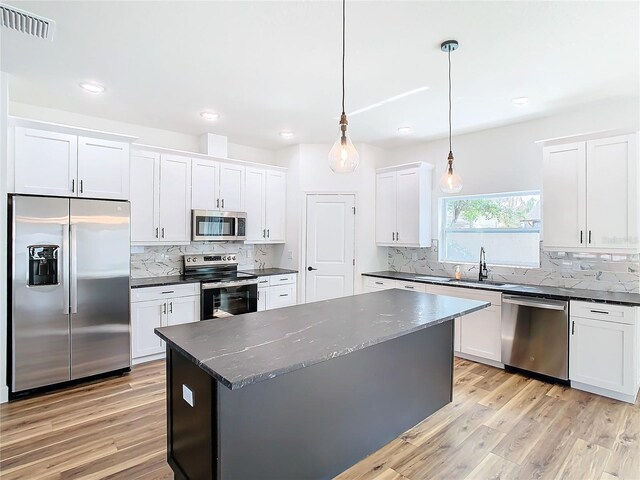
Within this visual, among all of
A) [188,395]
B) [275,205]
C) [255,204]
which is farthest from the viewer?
[275,205]

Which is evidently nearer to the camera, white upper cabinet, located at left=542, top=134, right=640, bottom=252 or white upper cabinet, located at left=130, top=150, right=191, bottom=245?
white upper cabinet, located at left=542, top=134, right=640, bottom=252

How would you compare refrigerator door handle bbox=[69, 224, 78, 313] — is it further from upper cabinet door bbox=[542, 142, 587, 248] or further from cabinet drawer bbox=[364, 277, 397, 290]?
upper cabinet door bbox=[542, 142, 587, 248]

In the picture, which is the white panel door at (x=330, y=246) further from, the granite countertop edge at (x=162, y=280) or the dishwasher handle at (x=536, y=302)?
the dishwasher handle at (x=536, y=302)

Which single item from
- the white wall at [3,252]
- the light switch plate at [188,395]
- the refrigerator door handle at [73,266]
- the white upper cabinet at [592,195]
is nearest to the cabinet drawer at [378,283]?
the white upper cabinet at [592,195]

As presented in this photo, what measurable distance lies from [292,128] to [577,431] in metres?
4.06

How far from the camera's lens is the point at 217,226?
4.65 meters

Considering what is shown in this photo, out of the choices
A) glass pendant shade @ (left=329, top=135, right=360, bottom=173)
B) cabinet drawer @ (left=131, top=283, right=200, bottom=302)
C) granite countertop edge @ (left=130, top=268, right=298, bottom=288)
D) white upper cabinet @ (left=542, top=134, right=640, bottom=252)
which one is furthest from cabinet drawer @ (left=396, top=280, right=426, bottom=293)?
glass pendant shade @ (left=329, top=135, right=360, bottom=173)

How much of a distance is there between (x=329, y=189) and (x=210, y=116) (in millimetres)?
1921

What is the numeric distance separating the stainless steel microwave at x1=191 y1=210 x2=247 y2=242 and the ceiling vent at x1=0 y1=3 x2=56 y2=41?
2381 millimetres

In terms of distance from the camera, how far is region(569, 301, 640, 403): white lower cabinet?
3.01 m

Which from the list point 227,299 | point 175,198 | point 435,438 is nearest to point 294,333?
point 435,438

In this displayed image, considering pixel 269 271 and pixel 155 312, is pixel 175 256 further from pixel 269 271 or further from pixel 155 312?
pixel 269 271

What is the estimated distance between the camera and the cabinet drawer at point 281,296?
4.90 meters

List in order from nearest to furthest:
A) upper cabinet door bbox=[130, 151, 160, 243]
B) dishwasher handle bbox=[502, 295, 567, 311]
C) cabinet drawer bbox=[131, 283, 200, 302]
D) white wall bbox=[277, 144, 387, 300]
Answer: dishwasher handle bbox=[502, 295, 567, 311] < cabinet drawer bbox=[131, 283, 200, 302] < upper cabinet door bbox=[130, 151, 160, 243] < white wall bbox=[277, 144, 387, 300]
